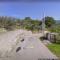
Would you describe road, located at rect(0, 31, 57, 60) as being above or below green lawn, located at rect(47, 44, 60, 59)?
above

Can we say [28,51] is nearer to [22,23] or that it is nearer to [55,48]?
[55,48]

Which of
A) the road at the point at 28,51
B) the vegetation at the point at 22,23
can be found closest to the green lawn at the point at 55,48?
the road at the point at 28,51

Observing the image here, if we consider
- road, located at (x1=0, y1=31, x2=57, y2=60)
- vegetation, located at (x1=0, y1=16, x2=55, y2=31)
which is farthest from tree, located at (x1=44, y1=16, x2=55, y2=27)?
road, located at (x1=0, y1=31, x2=57, y2=60)

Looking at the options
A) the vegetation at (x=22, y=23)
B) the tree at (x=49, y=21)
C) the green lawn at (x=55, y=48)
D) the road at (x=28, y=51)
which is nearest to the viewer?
the vegetation at (x=22, y=23)

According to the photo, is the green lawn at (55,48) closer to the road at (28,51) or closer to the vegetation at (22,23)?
the road at (28,51)

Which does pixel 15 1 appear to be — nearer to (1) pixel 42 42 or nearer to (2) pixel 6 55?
(2) pixel 6 55

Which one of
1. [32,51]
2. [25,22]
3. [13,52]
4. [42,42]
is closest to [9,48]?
[13,52]

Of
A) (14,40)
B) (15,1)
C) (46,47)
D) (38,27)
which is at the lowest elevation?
(46,47)

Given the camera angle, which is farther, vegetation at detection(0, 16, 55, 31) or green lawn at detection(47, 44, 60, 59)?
green lawn at detection(47, 44, 60, 59)

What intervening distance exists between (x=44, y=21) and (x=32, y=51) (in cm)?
75

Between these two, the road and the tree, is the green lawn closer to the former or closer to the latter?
the road

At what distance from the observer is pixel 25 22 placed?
1.47 metres

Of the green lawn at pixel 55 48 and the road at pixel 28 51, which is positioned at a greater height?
the road at pixel 28 51

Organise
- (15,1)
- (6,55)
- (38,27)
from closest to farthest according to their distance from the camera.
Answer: (15,1) → (38,27) → (6,55)
